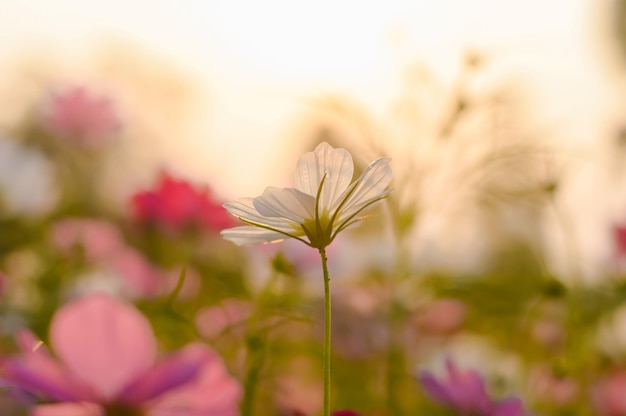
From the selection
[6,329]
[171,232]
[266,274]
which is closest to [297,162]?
[6,329]

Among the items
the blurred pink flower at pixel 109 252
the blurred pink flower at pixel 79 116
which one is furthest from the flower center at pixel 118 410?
the blurred pink flower at pixel 79 116

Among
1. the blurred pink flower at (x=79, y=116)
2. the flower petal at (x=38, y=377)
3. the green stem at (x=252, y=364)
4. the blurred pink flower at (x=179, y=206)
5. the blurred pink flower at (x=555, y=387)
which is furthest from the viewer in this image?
the blurred pink flower at (x=79, y=116)

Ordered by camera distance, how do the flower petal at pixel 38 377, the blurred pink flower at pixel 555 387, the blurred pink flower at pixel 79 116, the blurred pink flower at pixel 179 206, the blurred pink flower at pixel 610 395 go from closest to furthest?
the flower petal at pixel 38 377 < the blurred pink flower at pixel 555 387 < the blurred pink flower at pixel 610 395 < the blurred pink flower at pixel 179 206 < the blurred pink flower at pixel 79 116

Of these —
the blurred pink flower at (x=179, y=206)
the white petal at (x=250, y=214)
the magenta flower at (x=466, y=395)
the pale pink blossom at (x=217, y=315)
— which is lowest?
the magenta flower at (x=466, y=395)

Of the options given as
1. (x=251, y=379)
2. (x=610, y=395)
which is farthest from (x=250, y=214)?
(x=610, y=395)

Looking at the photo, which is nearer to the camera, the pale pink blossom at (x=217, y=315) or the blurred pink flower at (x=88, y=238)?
the pale pink blossom at (x=217, y=315)

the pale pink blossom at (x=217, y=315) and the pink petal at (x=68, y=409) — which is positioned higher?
the pale pink blossom at (x=217, y=315)

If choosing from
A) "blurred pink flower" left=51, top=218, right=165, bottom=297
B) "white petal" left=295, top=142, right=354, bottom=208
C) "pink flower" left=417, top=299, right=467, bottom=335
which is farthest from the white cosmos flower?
"pink flower" left=417, top=299, right=467, bottom=335

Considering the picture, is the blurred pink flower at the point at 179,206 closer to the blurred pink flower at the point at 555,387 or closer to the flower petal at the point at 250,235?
the blurred pink flower at the point at 555,387

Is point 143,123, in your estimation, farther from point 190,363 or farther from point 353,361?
point 190,363
